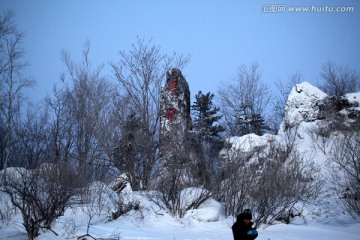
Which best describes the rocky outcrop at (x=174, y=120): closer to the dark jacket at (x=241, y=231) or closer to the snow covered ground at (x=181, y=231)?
the snow covered ground at (x=181, y=231)

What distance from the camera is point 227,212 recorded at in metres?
12.2

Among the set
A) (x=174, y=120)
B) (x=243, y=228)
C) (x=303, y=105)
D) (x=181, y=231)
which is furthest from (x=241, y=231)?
(x=303, y=105)

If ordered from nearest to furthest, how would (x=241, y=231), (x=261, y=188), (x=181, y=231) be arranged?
(x=241, y=231)
(x=181, y=231)
(x=261, y=188)

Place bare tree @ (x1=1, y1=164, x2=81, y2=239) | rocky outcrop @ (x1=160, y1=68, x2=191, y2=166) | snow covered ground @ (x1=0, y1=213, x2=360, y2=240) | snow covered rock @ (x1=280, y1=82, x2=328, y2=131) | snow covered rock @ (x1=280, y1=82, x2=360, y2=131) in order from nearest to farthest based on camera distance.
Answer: bare tree @ (x1=1, y1=164, x2=81, y2=239) < snow covered ground @ (x1=0, y1=213, x2=360, y2=240) < rocky outcrop @ (x1=160, y1=68, x2=191, y2=166) < snow covered rock @ (x1=280, y1=82, x2=360, y2=131) < snow covered rock @ (x1=280, y1=82, x2=328, y2=131)

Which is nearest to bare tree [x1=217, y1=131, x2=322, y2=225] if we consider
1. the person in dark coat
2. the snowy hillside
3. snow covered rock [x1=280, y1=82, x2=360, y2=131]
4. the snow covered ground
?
the snowy hillside

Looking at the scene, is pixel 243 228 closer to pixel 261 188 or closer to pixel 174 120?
pixel 261 188

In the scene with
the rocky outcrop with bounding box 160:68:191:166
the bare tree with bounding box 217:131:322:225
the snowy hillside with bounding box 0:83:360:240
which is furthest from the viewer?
the rocky outcrop with bounding box 160:68:191:166

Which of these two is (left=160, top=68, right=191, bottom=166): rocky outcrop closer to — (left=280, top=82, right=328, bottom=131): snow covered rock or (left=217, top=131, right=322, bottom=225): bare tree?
(left=217, top=131, right=322, bottom=225): bare tree

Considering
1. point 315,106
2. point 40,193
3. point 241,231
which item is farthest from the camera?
point 315,106

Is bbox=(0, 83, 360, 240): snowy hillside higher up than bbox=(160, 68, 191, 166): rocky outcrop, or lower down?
lower down

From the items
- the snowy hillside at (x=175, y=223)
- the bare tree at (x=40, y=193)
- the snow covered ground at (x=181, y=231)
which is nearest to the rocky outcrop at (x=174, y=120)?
the snowy hillside at (x=175, y=223)

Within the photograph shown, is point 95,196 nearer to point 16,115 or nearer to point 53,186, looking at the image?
point 53,186

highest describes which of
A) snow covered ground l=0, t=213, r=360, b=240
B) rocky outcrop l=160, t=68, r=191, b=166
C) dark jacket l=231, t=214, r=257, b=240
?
rocky outcrop l=160, t=68, r=191, b=166

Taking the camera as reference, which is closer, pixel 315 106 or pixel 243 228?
pixel 243 228
